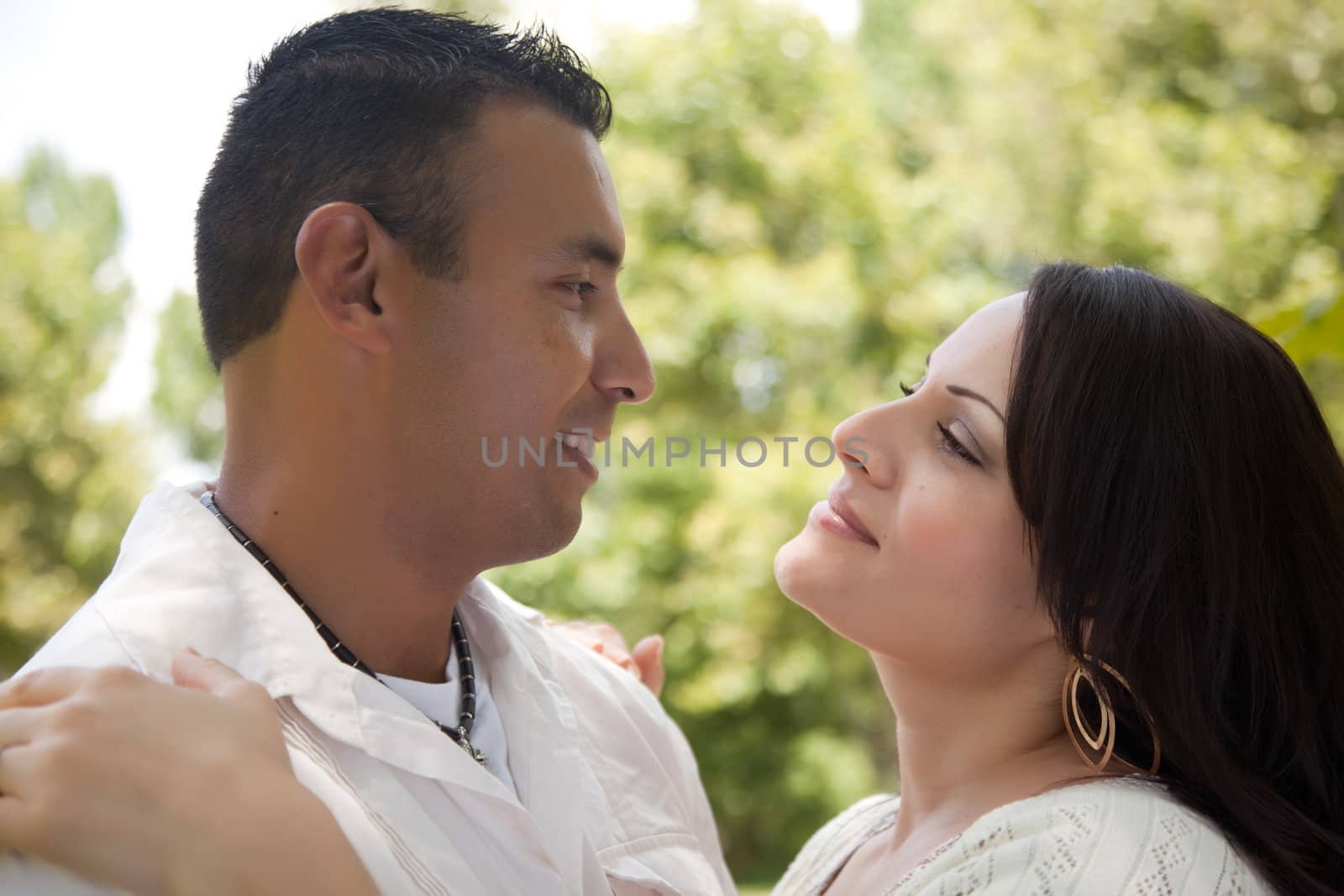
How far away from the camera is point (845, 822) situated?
1978 mm

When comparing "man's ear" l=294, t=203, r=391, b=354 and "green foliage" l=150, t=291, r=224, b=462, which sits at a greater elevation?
"man's ear" l=294, t=203, r=391, b=354

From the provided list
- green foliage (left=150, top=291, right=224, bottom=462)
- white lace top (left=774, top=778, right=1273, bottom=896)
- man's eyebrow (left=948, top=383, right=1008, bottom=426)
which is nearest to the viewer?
white lace top (left=774, top=778, right=1273, bottom=896)

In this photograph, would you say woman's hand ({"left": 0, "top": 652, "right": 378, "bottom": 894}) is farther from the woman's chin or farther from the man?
the woman's chin

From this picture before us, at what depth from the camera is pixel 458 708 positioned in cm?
161

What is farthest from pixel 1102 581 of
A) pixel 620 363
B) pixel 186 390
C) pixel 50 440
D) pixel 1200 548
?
pixel 186 390

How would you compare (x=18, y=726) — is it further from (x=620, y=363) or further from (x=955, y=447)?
(x=955, y=447)

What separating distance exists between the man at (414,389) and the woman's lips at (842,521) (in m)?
0.32

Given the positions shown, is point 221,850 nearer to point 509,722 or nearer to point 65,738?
point 65,738

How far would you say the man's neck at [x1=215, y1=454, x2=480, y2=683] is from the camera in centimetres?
149

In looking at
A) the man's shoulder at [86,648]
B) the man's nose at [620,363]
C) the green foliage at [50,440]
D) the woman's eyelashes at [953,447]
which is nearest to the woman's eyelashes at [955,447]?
the woman's eyelashes at [953,447]

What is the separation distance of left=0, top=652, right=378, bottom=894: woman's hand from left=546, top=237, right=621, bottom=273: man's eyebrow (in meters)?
0.70

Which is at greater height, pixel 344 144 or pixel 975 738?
pixel 344 144

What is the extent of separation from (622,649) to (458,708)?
0.55m

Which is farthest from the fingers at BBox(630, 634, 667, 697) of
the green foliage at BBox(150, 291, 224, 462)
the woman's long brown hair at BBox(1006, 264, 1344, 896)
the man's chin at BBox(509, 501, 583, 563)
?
the green foliage at BBox(150, 291, 224, 462)
